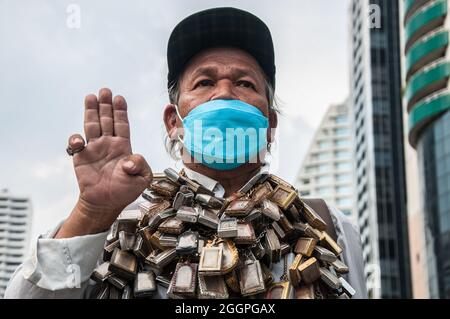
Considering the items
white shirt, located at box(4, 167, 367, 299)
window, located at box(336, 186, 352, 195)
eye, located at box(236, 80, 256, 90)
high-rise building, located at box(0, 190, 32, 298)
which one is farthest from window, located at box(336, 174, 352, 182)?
white shirt, located at box(4, 167, 367, 299)

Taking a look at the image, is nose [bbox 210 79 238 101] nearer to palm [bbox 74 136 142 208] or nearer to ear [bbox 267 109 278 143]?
ear [bbox 267 109 278 143]

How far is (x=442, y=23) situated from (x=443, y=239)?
8.46m

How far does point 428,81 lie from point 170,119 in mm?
29635

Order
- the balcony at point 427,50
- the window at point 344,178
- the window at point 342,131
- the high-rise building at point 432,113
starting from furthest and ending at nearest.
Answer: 1. the window at point 344,178
2. the window at point 342,131
3. the high-rise building at point 432,113
4. the balcony at point 427,50

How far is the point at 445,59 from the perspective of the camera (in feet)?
98.7

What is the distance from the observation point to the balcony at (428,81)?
2998 centimetres

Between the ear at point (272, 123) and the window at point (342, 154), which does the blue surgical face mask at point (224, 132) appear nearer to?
the ear at point (272, 123)

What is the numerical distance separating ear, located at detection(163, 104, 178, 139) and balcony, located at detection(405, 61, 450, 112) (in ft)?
94.9

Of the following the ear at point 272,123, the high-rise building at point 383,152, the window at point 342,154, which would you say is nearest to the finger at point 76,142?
the ear at point 272,123

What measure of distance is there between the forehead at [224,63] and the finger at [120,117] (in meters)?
0.49

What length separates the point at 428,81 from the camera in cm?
3064

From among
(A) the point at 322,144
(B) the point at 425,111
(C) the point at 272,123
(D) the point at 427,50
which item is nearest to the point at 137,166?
(C) the point at 272,123

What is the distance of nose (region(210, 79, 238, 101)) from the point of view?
2.15m
